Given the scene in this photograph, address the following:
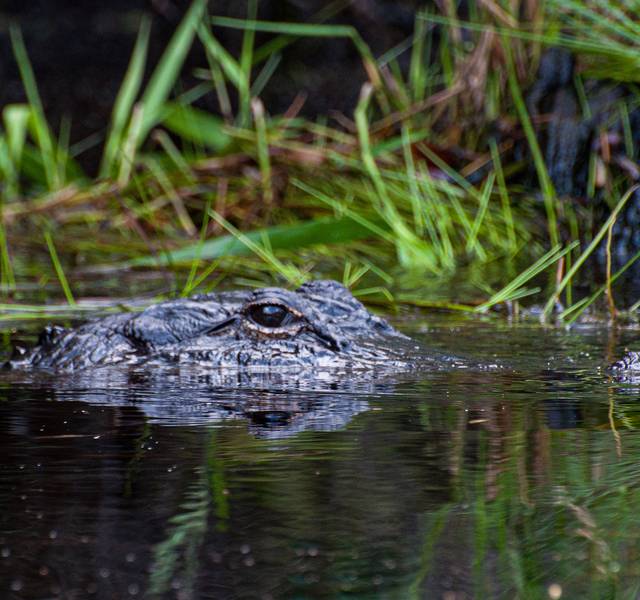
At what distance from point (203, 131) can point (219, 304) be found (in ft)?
13.7

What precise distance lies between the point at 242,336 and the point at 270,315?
12 centimetres

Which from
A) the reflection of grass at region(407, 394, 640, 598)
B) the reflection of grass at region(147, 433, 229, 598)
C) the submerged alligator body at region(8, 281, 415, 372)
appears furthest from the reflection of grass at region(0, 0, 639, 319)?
the reflection of grass at region(147, 433, 229, 598)

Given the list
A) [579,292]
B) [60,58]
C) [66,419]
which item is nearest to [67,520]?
[66,419]

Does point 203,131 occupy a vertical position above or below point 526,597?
above

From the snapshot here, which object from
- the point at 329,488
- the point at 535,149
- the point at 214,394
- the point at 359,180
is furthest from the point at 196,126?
the point at 329,488

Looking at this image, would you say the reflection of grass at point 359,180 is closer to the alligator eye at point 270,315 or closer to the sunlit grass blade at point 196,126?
the sunlit grass blade at point 196,126

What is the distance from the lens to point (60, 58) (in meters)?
11.1

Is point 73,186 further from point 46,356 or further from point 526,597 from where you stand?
point 526,597

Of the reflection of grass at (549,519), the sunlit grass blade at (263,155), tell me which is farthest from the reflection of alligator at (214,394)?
the sunlit grass blade at (263,155)

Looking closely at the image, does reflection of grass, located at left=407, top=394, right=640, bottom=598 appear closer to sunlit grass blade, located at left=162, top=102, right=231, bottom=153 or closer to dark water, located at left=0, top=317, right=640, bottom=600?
dark water, located at left=0, top=317, right=640, bottom=600

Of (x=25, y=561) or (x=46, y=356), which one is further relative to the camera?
(x=46, y=356)

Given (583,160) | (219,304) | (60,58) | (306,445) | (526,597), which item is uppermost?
(60,58)

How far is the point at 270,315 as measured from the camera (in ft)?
12.8

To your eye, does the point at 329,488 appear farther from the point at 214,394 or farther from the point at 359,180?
the point at 359,180
